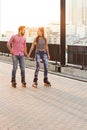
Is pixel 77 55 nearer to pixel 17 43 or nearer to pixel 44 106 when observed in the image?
pixel 17 43

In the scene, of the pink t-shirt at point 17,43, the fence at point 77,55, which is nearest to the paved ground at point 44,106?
the pink t-shirt at point 17,43

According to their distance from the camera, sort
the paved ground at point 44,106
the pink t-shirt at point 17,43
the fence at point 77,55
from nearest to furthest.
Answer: the paved ground at point 44,106
the pink t-shirt at point 17,43
the fence at point 77,55

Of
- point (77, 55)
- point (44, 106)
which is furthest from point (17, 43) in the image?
point (77, 55)

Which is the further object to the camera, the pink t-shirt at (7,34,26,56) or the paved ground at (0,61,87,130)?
the pink t-shirt at (7,34,26,56)

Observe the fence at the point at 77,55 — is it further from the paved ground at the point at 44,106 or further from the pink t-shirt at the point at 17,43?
the pink t-shirt at the point at 17,43

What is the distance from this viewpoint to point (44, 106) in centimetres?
914

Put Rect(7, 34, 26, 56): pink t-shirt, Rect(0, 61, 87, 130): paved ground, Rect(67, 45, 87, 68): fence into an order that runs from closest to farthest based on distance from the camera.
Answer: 1. Rect(0, 61, 87, 130): paved ground
2. Rect(7, 34, 26, 56): pink t-shirt
3. Rect(67, 45, 87, 68): fence

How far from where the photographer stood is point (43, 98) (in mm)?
10242

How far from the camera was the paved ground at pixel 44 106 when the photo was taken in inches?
291

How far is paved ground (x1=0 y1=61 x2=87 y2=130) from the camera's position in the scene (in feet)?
24.2

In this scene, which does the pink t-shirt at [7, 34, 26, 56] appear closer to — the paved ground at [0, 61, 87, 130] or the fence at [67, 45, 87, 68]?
the paved ground at [0, 61, 87, 130]

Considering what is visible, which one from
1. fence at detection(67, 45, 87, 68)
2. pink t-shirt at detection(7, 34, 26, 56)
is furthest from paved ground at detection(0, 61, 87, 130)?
fence at detection(67, 45, 87, 68)

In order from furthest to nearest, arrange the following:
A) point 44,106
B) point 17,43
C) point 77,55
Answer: point 77,55, point 17,43, point 44,106

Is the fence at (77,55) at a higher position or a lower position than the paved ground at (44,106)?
higher
